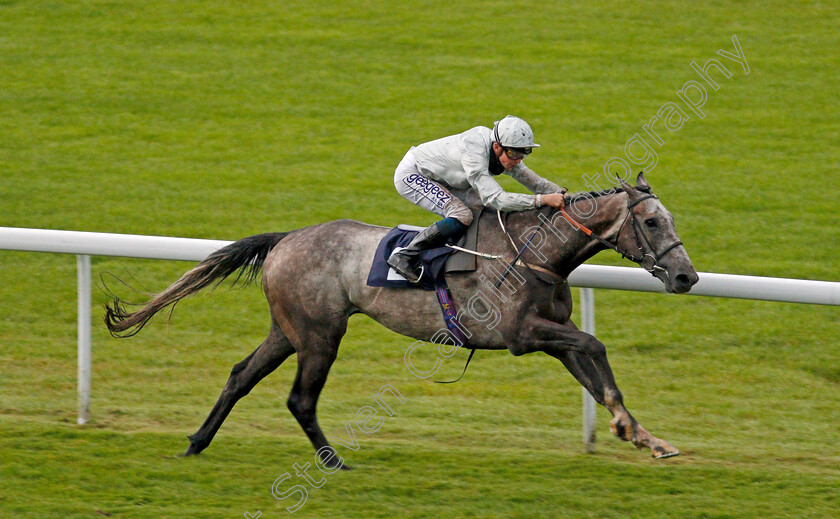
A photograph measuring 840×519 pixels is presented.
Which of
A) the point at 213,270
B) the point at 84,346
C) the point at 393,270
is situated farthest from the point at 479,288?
the point at 84,346

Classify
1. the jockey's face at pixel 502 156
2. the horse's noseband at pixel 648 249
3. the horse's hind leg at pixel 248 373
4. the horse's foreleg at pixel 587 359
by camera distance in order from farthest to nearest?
the horse's hind leg at pixel 248 373, the jockey's face at pixel 502 156, the horse's noseband at pixel 648 249, the horse's foreleg at pixel 587 359

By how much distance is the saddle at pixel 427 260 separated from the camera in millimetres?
5094

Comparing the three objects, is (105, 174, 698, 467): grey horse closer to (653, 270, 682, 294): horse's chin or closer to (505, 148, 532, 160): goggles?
(653, 270, 682, 294): horse's chin

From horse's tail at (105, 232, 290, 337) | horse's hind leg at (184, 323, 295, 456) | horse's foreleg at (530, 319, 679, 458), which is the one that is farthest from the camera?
horse's tail at (105, 232, 290, 337)

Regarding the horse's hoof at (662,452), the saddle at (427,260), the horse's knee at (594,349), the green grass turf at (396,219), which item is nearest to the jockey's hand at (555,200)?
the saddle at (427,260)

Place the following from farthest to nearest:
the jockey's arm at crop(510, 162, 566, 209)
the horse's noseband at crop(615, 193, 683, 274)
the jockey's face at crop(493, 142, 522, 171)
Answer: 1. the jockey's arm at crop(510, 162, 566, 209)
2. the jockey's face at crop(493, 142, 522, 171)
3. the horse's noseband at crop(615, 193, 683, 274)

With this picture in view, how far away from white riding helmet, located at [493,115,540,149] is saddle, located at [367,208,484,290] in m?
0.41

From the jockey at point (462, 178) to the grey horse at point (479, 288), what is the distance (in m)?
0.13

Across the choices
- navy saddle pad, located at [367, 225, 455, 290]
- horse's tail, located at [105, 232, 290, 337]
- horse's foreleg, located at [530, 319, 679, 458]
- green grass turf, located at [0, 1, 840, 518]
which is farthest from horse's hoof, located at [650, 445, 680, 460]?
horse's tail, located at [105, 232, 290, 337]

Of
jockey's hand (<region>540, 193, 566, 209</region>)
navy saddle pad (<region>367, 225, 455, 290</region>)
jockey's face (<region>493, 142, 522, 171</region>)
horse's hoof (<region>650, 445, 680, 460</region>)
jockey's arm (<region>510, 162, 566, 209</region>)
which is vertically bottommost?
horse's hoof (<region>650, 445, 680, 460</region>)

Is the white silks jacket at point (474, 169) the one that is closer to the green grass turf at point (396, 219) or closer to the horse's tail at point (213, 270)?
the horse's tail at point (213, 270)

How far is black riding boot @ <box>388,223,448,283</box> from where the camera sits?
5.11 metres

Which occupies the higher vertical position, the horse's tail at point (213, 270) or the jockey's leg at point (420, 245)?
the jockey's leg at point (420, 245)

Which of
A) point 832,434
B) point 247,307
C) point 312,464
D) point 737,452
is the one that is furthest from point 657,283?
point 247,307
